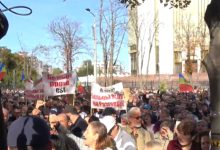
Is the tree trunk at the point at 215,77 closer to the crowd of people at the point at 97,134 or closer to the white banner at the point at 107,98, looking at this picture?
the crowd of people at the point at 97,134

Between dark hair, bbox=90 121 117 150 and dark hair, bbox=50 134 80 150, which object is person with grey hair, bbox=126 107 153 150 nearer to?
dark hair, bbox=90 121 117 150

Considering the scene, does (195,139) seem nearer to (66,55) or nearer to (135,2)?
(135,2)

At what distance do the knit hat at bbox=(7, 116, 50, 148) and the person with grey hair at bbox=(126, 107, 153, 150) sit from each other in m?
5.32

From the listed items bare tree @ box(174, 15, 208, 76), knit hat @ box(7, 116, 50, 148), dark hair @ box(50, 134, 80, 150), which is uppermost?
bare tree @ box(174, 15, 208, 76)

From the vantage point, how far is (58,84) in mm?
17188

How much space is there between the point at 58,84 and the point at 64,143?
40.4 feet

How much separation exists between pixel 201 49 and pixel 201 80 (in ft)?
14.5

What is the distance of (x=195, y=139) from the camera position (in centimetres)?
696

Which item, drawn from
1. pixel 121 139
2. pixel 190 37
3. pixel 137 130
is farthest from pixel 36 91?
pixel 190 37

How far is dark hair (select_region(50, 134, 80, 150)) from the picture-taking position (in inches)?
193

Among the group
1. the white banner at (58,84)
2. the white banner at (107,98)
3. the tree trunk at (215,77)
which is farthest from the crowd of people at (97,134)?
the white banner at (58,84)

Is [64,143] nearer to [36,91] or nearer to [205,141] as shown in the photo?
[205,141]

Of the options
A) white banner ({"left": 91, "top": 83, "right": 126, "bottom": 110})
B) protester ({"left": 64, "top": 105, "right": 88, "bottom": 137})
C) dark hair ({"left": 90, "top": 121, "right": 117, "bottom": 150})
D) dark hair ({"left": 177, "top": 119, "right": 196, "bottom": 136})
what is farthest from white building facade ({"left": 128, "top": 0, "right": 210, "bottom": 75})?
dark hair ({"left": 90, "top": 121, "right": 117, "bottom": 150})

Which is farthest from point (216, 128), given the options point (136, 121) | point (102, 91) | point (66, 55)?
point (66, 55)
